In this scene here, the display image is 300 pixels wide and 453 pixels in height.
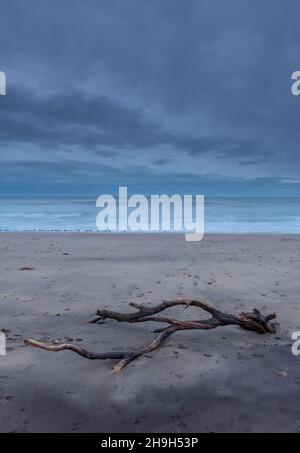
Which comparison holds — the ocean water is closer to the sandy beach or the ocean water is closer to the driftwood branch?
the sandy beach

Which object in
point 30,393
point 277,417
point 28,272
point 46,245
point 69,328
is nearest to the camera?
point 277,417

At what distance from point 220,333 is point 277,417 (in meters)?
1.60

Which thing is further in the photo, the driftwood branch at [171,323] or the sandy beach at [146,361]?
the driftwood branch at [171,323]

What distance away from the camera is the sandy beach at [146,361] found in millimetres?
2744

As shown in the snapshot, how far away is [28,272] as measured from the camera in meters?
7.82

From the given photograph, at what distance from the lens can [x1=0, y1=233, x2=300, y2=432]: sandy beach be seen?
108 inches

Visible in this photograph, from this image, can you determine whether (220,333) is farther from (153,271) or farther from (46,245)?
(46,245)

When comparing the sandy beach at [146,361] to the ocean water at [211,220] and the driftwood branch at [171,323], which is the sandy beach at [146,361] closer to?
the driftwood branch at [171,323]

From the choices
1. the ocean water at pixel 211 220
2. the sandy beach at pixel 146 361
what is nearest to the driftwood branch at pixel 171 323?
the sandy beach at pixel 146 361

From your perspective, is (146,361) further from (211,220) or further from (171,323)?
(211,220)

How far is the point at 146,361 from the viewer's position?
3.56m

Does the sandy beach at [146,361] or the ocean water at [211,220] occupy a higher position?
the ocean water at [211,220]

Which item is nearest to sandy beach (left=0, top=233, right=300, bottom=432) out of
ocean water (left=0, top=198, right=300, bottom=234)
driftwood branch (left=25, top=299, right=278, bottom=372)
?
driftwood branch (left=25, top=299, right=278, bottom=372)
